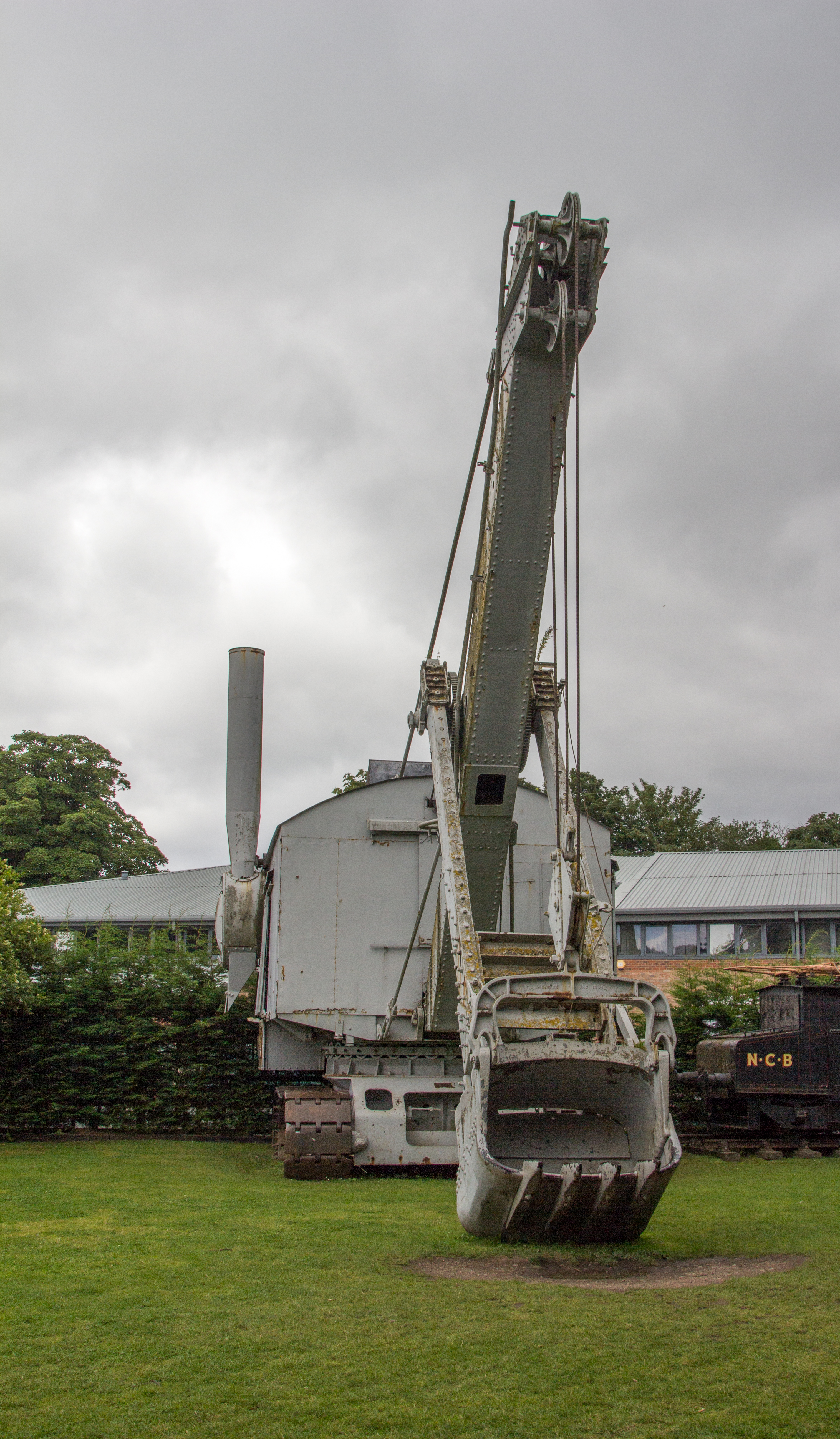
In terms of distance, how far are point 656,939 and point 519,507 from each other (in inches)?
943

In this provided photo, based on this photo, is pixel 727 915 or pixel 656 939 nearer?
pixel 727 915

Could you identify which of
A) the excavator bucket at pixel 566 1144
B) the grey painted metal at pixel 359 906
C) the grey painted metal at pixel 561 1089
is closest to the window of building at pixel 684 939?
the grey painted metal at pixel 359 906

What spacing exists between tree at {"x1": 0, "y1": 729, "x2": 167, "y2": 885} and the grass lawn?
34970 mm

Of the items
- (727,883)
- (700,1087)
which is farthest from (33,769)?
(700,1087)

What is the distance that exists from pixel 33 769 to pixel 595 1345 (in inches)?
1674

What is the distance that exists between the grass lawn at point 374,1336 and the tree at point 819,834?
148ft

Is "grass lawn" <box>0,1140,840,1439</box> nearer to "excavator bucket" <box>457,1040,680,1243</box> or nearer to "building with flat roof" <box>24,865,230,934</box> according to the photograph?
"excavator bucket" <box>457,1040,680,1243</box>

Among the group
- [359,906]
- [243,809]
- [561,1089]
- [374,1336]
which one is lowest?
[374,1336]

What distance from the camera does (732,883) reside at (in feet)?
102

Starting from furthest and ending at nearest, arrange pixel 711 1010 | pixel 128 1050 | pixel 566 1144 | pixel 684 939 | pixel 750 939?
pixel 684 939, pixel 750 939, pixel 711 1010, pixel 128 1050, pixel 566 1144

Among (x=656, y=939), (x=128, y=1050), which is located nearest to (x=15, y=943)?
(x=128, y=1050)

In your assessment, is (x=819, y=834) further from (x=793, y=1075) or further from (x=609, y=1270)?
(x=609, y=1270)

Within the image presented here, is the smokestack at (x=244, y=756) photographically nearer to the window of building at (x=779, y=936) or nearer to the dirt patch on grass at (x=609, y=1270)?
the dirt patch on grass at (x=609, y=1270)

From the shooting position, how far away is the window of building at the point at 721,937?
2977 centimetres
